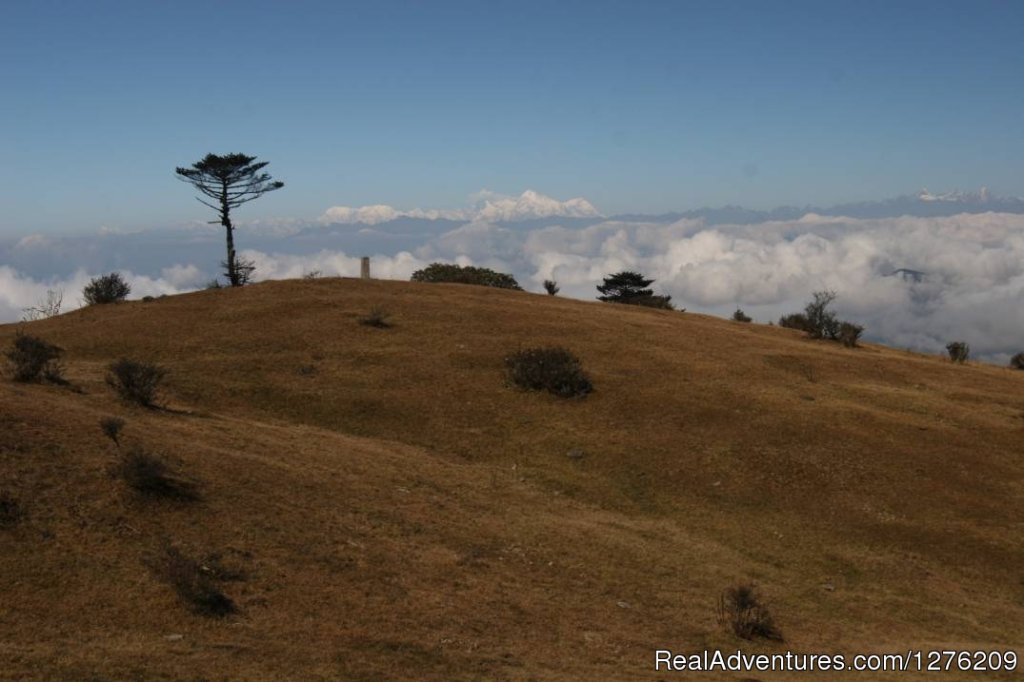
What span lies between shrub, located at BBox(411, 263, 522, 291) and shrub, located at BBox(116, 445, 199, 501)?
4971cm

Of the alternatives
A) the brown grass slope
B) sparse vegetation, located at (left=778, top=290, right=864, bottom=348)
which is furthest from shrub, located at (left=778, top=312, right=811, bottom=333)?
the brown grass slope

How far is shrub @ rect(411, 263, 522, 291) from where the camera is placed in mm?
65838

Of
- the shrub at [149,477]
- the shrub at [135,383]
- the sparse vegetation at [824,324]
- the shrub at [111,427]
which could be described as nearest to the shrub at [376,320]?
the shrub at [135,383]

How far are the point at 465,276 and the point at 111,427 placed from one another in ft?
164

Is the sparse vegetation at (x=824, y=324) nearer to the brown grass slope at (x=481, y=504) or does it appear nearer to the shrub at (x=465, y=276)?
the brown grass slope at (x=481, y=504)

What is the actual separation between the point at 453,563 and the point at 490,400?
1244cm

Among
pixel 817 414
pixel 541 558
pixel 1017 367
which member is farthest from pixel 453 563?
pixel 1017 367

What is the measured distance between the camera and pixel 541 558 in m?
16.5

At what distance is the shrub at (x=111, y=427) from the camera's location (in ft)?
55.2

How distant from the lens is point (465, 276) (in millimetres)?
66188

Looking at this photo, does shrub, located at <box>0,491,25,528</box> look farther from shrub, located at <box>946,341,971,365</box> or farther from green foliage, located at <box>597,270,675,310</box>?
green foliage, located at <box>597,270,675,310</box>

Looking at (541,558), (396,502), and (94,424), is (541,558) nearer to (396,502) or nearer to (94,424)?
(396,502)

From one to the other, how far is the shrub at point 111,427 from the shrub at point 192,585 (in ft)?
16.4

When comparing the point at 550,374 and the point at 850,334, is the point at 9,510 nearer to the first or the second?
the point at 550,374
